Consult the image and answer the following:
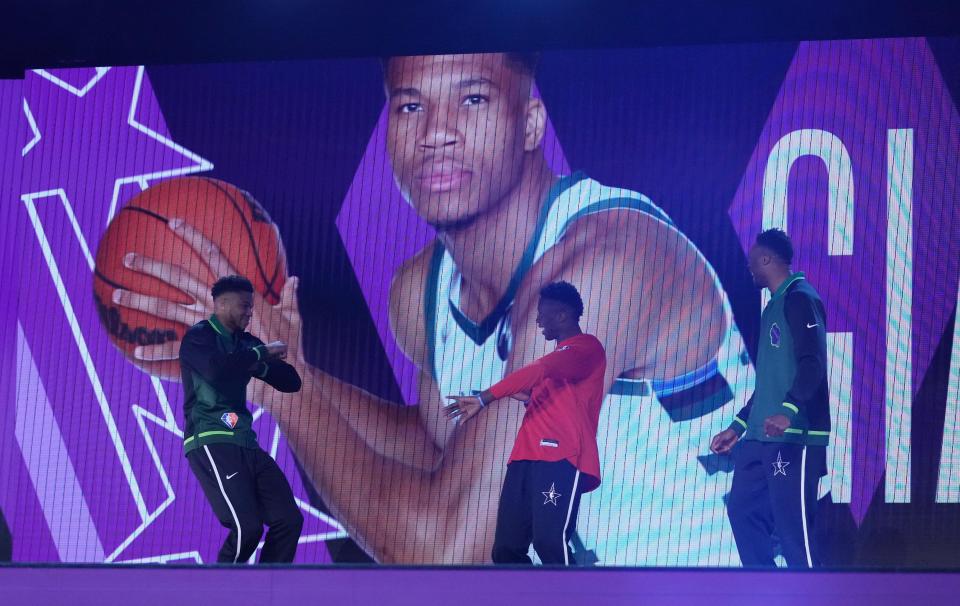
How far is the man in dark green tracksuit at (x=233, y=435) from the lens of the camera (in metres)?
4.71

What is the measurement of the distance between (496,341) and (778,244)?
202 cm

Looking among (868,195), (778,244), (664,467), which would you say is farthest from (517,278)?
(868,195)

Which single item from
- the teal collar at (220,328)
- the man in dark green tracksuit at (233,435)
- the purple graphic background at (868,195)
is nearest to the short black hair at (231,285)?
the man in dark green tracksuit at (233,435)

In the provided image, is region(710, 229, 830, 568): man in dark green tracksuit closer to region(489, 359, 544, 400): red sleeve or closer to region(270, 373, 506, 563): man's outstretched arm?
region(489, 359, 544, 400): red sleeve

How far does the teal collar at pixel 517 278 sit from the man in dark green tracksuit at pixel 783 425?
1.74 m

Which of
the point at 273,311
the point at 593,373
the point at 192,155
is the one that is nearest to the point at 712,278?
the point at 593,373

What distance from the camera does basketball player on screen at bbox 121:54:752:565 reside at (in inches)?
257

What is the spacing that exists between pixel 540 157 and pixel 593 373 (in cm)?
173

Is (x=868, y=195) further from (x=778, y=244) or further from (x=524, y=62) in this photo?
(x=524, y=62)

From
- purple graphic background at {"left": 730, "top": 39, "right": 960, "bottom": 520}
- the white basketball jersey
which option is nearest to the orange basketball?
the white basketball jersey

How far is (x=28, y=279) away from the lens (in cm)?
721

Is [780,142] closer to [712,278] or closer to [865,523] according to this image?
[712,278]

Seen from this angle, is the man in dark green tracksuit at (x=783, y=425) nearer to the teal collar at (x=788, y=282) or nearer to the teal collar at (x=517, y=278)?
the teal collar at (x=788, y=282)

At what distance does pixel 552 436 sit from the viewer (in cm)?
543
